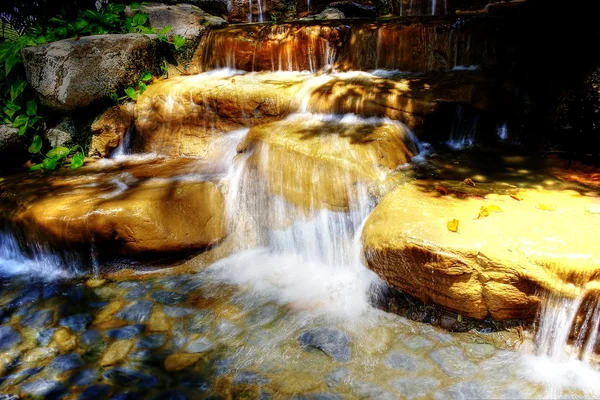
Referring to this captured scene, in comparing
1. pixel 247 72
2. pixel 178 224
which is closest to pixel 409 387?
pixel 178 224

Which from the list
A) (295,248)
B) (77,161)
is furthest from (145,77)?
(295,248)

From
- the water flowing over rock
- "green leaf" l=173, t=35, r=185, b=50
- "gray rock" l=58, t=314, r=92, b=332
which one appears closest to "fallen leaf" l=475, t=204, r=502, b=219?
"gray rock" l=58, t=314, r=92, b=332

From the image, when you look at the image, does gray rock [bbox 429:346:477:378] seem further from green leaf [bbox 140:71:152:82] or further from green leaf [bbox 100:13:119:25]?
green leaf [bbox 100:13:119:25]

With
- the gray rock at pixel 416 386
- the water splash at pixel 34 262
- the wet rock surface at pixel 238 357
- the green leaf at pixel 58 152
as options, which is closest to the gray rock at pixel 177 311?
the wet rock surface at pixel 238 357

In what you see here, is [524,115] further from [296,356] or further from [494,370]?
[296,356]

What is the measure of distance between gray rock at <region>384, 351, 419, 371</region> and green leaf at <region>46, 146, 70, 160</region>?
5578mm

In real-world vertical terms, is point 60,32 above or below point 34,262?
above

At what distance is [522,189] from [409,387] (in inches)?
82.9

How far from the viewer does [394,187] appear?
12.7 ft

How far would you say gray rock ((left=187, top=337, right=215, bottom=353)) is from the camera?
10.3 ft

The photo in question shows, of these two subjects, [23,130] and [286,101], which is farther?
[23,130]

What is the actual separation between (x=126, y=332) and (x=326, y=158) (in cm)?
247

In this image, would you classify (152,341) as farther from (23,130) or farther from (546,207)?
(23,130)

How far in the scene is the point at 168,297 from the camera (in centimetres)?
382
